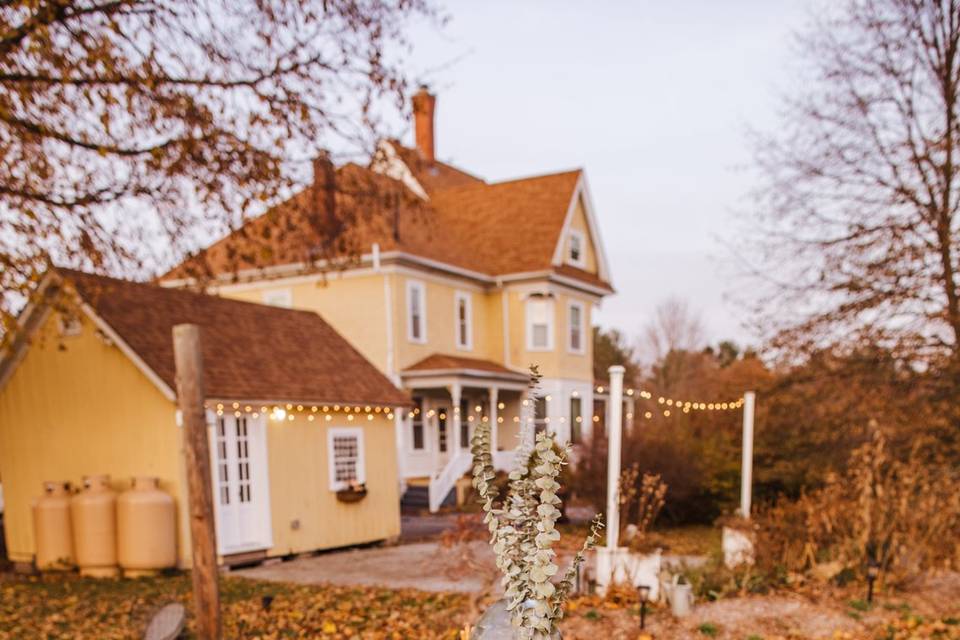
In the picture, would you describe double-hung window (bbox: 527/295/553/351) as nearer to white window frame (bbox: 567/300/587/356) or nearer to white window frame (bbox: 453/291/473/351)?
white window frame (bbox: 567/300/587/356)

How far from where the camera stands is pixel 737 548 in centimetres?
905

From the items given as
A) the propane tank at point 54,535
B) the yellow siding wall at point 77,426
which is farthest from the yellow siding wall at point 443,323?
the propane tank at point 54,535

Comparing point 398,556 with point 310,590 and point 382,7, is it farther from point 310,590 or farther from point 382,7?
point 382,7

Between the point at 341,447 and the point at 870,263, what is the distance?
9.33 metres

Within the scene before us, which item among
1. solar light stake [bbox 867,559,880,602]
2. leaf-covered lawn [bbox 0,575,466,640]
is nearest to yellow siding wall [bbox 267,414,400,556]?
leaf-covered lawn [bbox 0,575,466,640]

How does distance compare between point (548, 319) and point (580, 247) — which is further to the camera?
point (580, 247)

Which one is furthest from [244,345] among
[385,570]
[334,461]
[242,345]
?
[385,570]

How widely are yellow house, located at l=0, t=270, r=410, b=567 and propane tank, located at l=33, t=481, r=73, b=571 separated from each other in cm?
71

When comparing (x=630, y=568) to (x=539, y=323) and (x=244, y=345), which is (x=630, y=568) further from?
(x=539, y=323)

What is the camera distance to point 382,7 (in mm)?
7805

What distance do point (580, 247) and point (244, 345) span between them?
46.8ft

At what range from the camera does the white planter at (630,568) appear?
26.0ft

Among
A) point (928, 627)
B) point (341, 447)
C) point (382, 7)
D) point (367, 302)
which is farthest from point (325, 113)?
point (367, 302)

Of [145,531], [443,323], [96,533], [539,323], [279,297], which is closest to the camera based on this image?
[145,531]
